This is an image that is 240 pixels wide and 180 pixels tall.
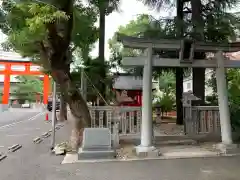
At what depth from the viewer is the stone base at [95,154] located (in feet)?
25.5

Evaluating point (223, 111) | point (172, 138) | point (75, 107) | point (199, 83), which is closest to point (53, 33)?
point (75, 107)

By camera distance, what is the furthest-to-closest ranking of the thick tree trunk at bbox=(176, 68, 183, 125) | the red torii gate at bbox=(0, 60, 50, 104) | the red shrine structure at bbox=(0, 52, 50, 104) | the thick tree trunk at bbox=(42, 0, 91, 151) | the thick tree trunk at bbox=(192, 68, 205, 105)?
1. the red torii gate at bbox=(0, 60, 50, 104)
2. the red shrine structure at bbox=(0, 52, 50, 104)
3. the thick tree trunk at bbox=(176, 68, 183, 125)
4. the thick tree trunk at bbox=(192, 68, 205, 105)
5. the thick tree trunk at bbox=(42, 0, 91, 151)

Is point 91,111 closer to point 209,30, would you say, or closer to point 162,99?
point 209,30

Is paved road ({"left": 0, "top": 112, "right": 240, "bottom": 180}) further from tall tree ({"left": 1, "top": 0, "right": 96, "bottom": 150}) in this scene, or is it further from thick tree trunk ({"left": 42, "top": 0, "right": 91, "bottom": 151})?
tall tree ({"left": 1, "top": 0, "right": 96, "bottom": 150})

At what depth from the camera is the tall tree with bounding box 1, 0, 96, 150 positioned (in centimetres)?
676

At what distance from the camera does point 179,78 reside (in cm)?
1562

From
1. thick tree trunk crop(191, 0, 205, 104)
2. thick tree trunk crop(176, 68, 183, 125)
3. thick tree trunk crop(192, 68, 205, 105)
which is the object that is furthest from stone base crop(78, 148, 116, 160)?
thick tree trunk crop(176, 68, 183, 125)

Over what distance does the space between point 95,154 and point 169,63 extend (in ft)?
11.5

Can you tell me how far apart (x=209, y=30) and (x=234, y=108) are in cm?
327

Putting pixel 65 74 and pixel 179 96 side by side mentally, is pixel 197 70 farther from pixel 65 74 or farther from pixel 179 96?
pixel 65 74

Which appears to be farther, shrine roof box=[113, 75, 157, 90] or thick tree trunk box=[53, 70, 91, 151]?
shrine roof box=[113, 75, 157, 90]

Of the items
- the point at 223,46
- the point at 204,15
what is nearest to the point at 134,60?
the point at 223,46

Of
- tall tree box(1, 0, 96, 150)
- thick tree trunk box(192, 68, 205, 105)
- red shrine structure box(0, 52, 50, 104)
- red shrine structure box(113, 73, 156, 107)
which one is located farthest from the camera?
red shrine structure box(0, 52, 50, 104)

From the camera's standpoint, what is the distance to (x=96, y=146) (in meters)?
8.00
